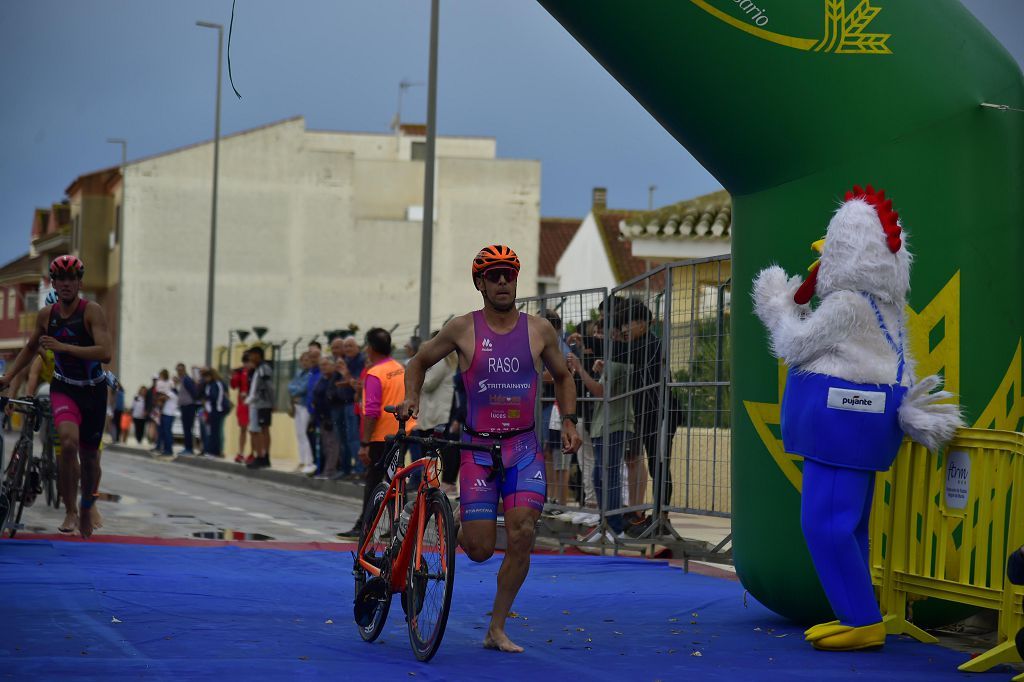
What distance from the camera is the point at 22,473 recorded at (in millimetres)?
12148

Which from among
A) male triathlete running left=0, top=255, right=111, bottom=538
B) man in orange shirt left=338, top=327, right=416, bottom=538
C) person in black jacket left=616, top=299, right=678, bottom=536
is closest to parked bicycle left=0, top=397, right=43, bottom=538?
male triathlete running left=0, top=255, right=111, bottom=538

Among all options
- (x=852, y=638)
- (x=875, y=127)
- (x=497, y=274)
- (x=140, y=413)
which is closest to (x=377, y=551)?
(x=497, y=274)

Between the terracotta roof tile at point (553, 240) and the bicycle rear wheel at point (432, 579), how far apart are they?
56.0 metres

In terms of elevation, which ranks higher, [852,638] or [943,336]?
[943,336]

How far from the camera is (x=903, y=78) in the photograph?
289 inches

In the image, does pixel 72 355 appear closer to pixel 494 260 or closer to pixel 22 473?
pixel 22 473

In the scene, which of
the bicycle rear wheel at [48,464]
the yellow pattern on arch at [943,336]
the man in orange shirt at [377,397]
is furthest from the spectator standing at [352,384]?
the yellow pattern on arch at [943,336]

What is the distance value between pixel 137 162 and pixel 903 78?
47920 mm

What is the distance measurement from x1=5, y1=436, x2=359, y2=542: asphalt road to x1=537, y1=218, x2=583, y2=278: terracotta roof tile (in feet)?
130

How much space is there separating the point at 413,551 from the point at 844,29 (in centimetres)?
334

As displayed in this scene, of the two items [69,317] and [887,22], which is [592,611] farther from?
[69,317]

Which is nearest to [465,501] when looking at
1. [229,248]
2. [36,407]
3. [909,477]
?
[909,477]

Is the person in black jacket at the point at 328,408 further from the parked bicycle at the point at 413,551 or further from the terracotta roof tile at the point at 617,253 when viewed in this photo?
the terracotta roof tile at the point at 617,253

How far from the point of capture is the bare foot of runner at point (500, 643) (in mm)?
7004
